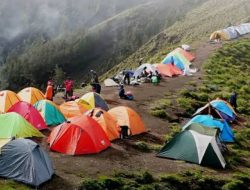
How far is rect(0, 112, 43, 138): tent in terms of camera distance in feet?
92.6

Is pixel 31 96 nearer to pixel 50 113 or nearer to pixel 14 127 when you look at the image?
pixel 50 113

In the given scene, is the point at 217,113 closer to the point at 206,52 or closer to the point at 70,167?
the point at 70,167

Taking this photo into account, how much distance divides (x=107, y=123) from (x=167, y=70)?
1107 inches

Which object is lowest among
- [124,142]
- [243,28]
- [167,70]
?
[124,142]

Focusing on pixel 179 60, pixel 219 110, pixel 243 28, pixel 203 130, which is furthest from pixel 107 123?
pixel 243 28

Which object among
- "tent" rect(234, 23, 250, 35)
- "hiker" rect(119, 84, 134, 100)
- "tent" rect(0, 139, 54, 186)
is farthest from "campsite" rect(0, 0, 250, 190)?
"tent" rect(234, 23, 250, 35)

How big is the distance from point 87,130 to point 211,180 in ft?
24.8

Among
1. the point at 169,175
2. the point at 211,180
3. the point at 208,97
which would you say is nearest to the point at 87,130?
the point at 169,175

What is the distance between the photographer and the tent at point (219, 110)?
130 ft

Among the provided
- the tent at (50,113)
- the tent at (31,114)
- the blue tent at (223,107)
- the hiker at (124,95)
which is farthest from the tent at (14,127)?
the blue tent at (223,107)

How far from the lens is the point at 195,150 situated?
2902 centimetres

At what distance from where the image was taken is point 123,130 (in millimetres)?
33188

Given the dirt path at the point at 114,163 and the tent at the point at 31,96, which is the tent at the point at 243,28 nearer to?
the dirt path at the point at 114,163

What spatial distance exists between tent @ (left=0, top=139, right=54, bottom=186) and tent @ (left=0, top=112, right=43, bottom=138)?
4.37m
